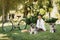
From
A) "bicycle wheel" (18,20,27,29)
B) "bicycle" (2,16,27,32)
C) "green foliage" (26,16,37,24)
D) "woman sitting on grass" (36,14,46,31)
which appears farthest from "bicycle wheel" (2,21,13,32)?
"woman sitting on grass" (36,14,46,31)

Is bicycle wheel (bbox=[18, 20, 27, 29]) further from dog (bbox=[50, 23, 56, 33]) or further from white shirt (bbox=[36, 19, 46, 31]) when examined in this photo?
dog (bbox=[50, 23, 56, 33])

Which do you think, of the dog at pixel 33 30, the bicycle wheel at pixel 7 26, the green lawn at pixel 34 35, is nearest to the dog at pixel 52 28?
the green lawn at pixel 34 35

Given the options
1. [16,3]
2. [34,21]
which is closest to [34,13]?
[34,21]

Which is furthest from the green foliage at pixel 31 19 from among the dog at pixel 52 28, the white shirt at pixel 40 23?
the dog at pixel 52 28

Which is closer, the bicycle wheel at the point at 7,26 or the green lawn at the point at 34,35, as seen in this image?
the green lawn at the point at 34,35

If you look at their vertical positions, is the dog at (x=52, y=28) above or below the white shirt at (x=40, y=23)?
below

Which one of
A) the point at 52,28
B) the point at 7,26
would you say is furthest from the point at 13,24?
the point at 52,28

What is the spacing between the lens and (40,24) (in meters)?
2.36

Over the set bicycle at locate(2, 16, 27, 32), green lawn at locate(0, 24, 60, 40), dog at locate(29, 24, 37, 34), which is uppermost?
bicycle at locate(2, 16, 27, 32)

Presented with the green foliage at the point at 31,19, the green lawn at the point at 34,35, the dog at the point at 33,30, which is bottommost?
the green lawn at the point at 34,35

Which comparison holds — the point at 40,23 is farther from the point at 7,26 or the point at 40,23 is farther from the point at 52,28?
the point at 7,26

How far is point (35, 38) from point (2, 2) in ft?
1.89

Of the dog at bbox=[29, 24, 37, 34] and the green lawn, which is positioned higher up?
the dog at bbox=[29, 24, 37, 34]

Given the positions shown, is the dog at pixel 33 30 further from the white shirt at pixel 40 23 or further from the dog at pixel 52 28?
the dog at pixel 52 28
